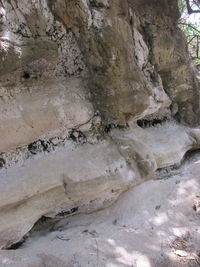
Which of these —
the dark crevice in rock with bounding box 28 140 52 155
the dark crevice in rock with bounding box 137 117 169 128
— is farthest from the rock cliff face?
the dark crevice in rock with bounding box 137 117 169 128

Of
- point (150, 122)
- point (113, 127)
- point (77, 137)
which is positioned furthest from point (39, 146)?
point (150, 122)

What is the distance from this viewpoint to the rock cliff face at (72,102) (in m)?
1.68

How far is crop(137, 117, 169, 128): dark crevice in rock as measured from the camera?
252 cm

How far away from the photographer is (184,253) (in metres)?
1.90

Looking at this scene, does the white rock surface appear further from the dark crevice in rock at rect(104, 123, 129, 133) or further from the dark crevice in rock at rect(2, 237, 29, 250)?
the dark crevice in rock at rect(104, 123, 129, 133)

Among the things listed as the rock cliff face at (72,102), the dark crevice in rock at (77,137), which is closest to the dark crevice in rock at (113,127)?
the rock cliff face at (72,102)

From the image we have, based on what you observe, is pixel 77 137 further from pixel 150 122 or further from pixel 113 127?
pixel 150 122

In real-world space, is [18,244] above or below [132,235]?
above

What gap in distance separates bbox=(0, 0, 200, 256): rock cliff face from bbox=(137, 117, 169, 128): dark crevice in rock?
152mm

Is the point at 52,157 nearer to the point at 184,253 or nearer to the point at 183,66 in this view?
the point at 184,253

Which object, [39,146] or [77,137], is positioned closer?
[39,146]

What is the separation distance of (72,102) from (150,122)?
0.88 metres

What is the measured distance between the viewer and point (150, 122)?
2586mm

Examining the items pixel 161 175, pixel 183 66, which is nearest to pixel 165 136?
pixel 161 175
